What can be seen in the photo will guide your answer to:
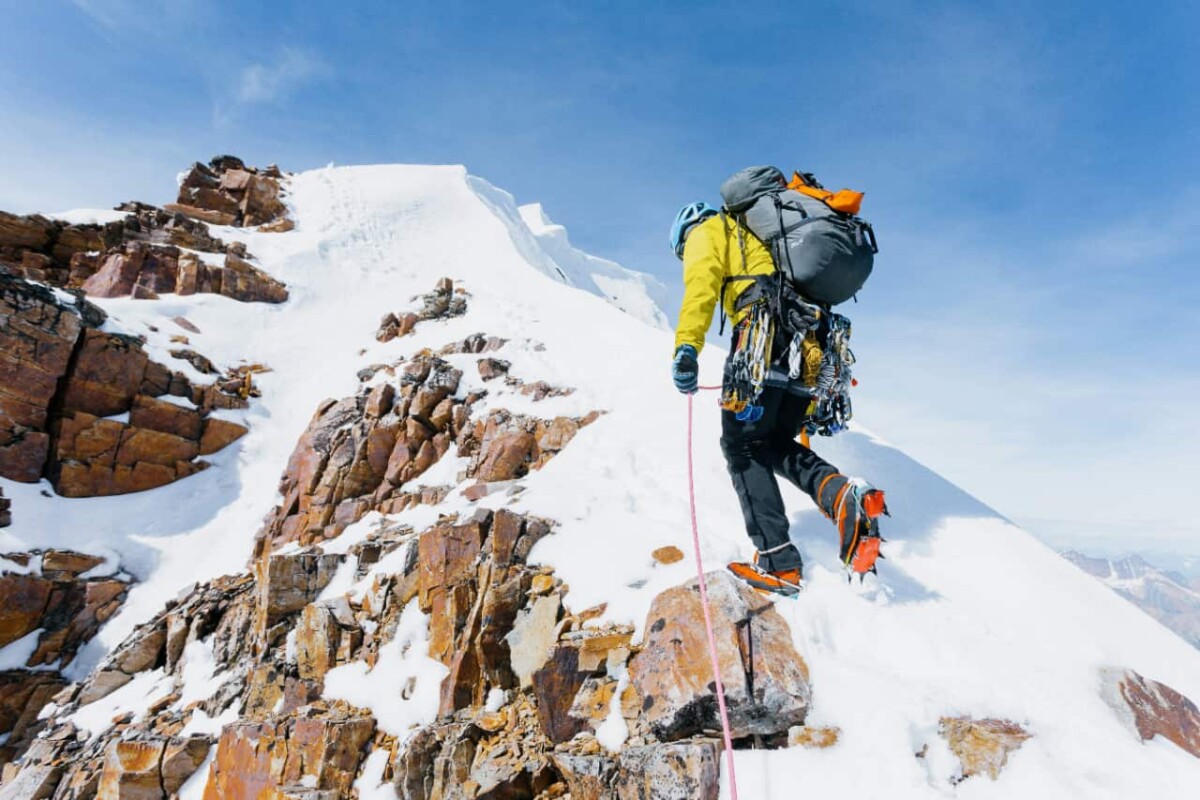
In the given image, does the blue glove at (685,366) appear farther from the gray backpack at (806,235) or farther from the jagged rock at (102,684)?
the jagged rock at (102,684)

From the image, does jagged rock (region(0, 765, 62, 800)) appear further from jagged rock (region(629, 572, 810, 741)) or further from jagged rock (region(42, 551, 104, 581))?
jagged rock (region(629, 572, 810, 741))

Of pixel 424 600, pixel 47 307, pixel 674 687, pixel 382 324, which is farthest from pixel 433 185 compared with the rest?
pixel 674 687

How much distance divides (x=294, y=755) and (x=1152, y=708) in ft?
22.1

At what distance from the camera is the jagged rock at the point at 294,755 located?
5125 mm

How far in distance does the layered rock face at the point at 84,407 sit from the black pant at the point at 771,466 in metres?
14.8

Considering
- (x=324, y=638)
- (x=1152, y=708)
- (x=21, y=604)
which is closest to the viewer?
(x=1152, y=708)

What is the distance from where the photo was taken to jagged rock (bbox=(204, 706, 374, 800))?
16.8 ft

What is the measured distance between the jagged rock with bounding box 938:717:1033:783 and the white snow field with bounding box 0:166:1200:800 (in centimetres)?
7

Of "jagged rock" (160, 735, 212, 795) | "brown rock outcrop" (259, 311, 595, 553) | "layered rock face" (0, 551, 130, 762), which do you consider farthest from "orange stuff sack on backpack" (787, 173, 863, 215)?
"layered rock face" (0, 551, 130, 762)

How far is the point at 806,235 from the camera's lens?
4465 millimetres

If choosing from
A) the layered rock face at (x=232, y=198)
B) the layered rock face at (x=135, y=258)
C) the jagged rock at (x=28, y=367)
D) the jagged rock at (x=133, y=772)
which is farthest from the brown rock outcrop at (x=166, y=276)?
the jagged rock at (x=133, y=772)

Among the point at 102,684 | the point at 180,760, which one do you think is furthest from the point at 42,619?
the point at 180,760

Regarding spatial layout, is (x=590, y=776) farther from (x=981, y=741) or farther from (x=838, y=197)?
(x=838, y=197)

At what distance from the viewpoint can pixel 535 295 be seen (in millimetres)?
18391
